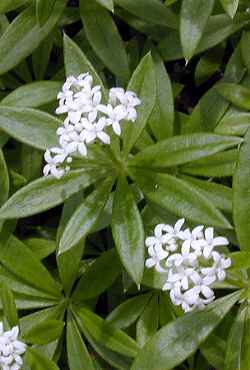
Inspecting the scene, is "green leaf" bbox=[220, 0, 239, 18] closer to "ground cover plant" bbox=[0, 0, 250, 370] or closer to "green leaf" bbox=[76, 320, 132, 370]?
"ground cover plant" bbox=[0, 0, 250, 370]

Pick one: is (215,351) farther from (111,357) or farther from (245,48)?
(245,48)

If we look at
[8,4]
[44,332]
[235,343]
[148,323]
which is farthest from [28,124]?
[235,343]

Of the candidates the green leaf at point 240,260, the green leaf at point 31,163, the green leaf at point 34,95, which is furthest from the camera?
the green leaf at point 31,163

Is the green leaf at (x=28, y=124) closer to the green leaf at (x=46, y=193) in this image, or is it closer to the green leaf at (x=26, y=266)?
the green leaf at (x=46, y=193)

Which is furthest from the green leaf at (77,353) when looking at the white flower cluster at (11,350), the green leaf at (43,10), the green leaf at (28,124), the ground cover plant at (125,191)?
the green leaf at (43,10)

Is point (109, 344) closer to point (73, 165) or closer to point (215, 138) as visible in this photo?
point (73, 165)

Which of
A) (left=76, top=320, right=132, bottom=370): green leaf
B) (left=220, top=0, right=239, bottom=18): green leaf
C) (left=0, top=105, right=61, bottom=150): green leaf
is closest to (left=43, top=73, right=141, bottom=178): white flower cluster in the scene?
(left=0, top=105, right=61, bottom=150): green leaf
